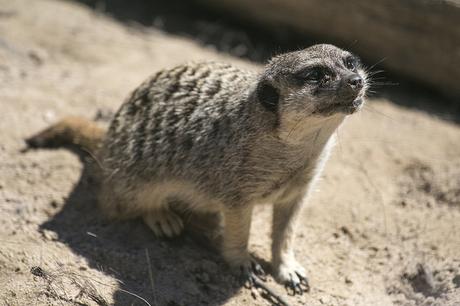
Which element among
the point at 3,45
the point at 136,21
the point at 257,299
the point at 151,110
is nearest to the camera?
the point at 257,299

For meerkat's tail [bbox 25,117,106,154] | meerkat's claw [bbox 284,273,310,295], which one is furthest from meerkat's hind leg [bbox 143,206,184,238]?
meerkat's claw [bbox 284,273,310,295]

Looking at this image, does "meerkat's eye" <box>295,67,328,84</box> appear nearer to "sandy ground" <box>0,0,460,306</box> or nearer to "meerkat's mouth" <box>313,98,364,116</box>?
"meerkat's mouth" <box>313,98,364,116</box>

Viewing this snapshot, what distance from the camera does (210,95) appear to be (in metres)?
3.69

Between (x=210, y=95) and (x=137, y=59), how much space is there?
2.20 m

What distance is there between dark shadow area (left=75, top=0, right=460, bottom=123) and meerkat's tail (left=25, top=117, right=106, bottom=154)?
2138 millimetres

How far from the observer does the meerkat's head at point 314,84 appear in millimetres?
2945

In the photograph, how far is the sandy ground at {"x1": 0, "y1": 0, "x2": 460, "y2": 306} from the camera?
3.40 m

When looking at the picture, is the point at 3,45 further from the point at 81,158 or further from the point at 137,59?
the point at 81,158

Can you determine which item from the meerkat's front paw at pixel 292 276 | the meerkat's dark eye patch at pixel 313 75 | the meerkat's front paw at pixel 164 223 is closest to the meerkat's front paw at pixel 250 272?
the meerkat's front paw at pixel 292 276

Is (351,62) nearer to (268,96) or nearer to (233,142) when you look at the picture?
(268,96)

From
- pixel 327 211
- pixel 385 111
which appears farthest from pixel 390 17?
pixel 327 211

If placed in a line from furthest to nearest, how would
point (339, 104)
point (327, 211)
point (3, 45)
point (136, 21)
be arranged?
point (136, 21) → point (3, 45) → point (327, 211) → point (339, 104)

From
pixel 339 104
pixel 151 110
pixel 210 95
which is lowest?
pixel 151 110

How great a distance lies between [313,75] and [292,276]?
128 centimetres
